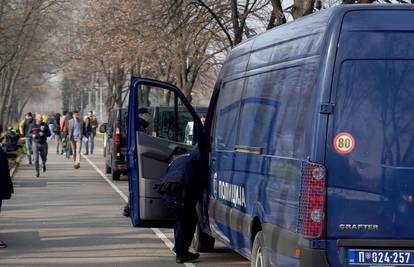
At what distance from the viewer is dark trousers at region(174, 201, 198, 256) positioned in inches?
441

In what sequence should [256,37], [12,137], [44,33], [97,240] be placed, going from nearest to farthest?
[256,37], [97,240], [12,137], [44,33]

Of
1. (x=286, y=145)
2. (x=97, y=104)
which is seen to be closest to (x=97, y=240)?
(x=286, y=145)

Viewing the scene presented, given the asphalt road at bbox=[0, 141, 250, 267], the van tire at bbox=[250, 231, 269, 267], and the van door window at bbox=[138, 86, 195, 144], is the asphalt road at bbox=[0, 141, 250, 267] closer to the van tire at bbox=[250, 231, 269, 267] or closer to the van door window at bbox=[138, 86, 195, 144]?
the van door window at bbox=[138, 86, 195, 144]

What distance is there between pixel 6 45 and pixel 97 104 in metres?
55.0

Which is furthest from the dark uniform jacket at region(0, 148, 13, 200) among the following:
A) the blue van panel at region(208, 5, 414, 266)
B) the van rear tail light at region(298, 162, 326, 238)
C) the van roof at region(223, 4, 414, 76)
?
the van rear tail light at region(298, 162, 326, 238)

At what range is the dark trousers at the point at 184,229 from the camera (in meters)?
11.2

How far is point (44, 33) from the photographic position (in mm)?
49406

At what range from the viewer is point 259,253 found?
27.8 ft

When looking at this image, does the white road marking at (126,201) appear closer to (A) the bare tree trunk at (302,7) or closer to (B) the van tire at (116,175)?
(B) the van tire at (116,175)

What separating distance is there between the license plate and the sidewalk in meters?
4.18

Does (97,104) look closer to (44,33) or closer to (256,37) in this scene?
(44,33)

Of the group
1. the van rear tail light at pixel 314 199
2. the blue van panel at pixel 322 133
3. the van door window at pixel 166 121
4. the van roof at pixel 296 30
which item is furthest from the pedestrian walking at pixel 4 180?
the van rear tail light at pixel 314 199

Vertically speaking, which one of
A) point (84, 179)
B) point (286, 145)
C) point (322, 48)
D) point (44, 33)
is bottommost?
point (84, 179)

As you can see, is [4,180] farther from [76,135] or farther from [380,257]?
[76,135]
